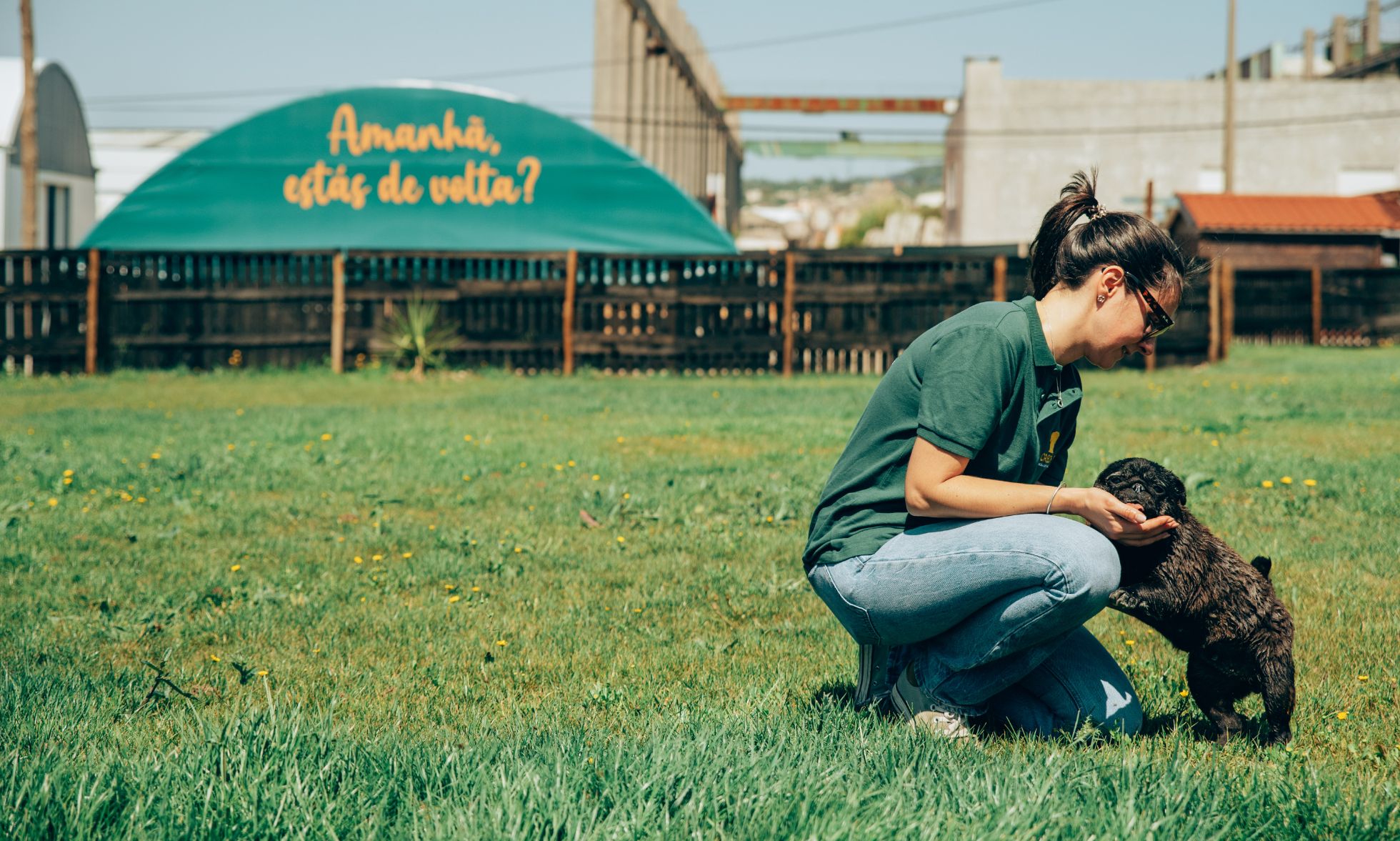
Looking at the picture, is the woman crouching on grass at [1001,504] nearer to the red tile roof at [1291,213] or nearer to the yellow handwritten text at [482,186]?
the yellow handwritten text at [482,186]

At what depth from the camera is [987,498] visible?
3121 millimetres

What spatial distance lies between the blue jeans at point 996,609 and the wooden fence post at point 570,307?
42.9ft

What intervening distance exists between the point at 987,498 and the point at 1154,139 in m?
49.1

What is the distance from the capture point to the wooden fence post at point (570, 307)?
53.8ft

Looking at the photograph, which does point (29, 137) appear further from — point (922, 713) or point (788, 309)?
point (922, 713)

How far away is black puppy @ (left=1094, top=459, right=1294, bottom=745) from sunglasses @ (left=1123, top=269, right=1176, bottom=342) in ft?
1.19

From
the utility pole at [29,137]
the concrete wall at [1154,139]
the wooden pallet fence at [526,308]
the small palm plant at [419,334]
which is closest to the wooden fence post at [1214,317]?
the wooden pallet fence at [526,308]

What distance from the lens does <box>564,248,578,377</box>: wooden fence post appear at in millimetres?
16406

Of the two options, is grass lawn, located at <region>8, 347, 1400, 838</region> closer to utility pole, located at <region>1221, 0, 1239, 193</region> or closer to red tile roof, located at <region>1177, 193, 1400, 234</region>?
red tile roof, located at <region>1177, 193, 1400, 234</region>

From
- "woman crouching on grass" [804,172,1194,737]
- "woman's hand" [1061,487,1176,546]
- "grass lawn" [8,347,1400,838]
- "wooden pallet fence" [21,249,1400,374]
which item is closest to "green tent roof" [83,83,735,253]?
"wooden pallet fence" [21,249,1400,374]

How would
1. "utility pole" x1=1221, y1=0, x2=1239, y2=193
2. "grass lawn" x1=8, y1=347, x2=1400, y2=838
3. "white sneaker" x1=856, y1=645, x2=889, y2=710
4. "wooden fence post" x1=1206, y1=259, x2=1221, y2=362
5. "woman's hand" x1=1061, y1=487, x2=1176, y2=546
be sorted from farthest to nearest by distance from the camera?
"utility pole" x1=1221, y1=0, x2=1239, y2=193
"wooden fence post" x1=1206, y1=259, x2=1221, y2=362
"white sneaker" x1=856, y1=645, x2=889, y2=710
"woman's hand" x1=1061, y1=487, x2=1176, y2=546
"grass lawn" x1=8, y1=347, x2=1400, y2=838

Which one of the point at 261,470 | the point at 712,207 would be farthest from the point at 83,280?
the point at 712,207

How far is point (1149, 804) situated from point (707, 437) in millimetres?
7112

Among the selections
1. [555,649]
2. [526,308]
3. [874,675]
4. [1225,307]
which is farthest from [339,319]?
[874,675]
